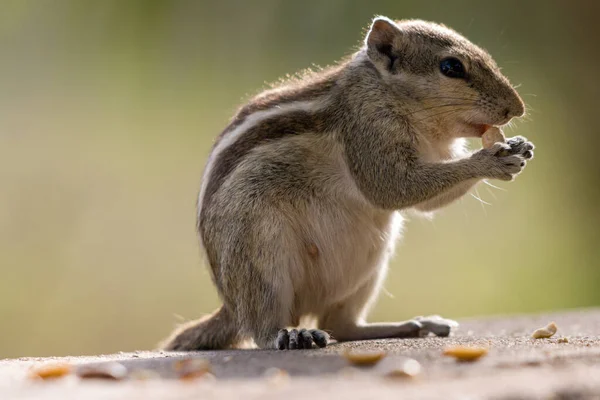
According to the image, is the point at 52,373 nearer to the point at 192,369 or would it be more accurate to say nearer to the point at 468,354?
the point at 192,369

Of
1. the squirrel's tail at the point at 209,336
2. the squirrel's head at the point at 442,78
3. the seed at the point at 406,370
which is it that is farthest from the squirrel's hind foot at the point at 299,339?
the squirrel's head at the point at 442,78

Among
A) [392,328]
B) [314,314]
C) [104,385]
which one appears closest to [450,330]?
[392,328]

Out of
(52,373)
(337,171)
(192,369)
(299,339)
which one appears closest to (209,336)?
(299,339)

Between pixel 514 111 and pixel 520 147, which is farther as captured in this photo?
pixel 514 111

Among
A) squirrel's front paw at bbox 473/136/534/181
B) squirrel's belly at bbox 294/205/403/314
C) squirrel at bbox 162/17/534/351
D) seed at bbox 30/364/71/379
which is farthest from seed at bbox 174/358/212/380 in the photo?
squirrel's front paw at bbox 473/136/534/181

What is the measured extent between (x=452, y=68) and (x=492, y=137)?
1.65 feet

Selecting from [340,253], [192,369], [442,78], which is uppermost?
[442,78]

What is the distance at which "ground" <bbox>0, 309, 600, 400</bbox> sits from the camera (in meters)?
3.12

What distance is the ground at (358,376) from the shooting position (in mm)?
3115

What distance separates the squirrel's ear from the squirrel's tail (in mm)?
1918

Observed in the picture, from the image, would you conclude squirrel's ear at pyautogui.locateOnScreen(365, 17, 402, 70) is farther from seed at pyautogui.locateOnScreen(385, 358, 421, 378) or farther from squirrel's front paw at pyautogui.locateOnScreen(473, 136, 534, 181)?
seed at pyautogui.locateOnScreen(385, 358, 421, 378)

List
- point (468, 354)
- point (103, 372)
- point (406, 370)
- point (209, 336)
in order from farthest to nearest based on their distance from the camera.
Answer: point (209, 336), point (468, 354), point (103, 372), point (406, 370)

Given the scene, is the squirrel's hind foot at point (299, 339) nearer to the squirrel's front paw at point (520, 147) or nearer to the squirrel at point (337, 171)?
the squirrel at point (337, 171)

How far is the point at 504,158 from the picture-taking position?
521cm
